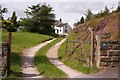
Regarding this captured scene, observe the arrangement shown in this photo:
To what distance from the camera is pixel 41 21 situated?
2594 inches

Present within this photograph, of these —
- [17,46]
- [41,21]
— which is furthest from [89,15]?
[17,46]

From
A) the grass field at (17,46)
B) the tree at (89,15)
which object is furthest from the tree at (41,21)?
the grass field at (17,46)

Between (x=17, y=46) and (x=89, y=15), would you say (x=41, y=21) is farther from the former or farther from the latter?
(x=17, y=46)

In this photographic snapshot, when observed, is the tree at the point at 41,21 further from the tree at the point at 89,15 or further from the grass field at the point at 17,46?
the grass field at the point at 17,46

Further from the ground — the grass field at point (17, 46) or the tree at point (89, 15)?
the tree at point (89, 15)

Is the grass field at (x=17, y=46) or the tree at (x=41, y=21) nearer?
the grass field at (x=17, y=46)

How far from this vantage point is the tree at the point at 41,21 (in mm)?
65594

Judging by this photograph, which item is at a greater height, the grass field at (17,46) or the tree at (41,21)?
the tree at (41,21)

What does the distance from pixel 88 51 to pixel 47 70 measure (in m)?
2.88

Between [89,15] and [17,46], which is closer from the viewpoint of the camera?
[17,46]

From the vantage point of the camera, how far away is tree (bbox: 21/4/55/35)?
65.6 m

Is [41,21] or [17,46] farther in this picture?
[41,21]

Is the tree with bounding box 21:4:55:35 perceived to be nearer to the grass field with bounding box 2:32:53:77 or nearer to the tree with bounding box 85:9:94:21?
the tree with bounding box 85:9:94:21

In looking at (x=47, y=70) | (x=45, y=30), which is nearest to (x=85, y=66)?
(x=47, y=70)
